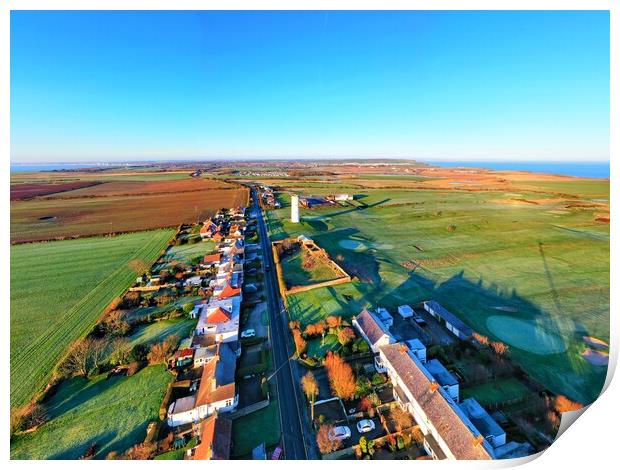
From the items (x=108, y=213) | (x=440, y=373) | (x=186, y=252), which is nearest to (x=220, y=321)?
(x=440, y=373)

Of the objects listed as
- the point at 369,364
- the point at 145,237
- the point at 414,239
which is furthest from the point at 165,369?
the point at 414,239

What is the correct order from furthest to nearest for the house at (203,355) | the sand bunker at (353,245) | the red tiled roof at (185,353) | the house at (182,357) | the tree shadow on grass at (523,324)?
1. the sand bunker at (353,245)
2. the red tiled roof at (185,353)
3. the house at (182,357)
4. the house at (203,355)
5. the tree shadow on grass at (523,324)

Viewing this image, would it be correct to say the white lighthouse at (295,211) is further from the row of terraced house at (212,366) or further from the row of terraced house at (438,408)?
the row of terraced house at (438,408)

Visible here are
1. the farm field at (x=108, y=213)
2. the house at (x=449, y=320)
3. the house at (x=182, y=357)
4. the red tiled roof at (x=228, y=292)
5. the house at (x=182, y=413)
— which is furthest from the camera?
the farm field at (x=108, y=213)

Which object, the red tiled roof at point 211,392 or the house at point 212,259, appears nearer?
the red tiled roof at point 211,392

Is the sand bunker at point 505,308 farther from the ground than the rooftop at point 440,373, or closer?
farther from the ground

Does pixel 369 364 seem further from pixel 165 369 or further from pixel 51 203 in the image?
pixel 51 203

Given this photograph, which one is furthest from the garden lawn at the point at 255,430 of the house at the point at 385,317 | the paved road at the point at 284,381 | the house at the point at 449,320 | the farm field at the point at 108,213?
the farm field at the point at 108,213
